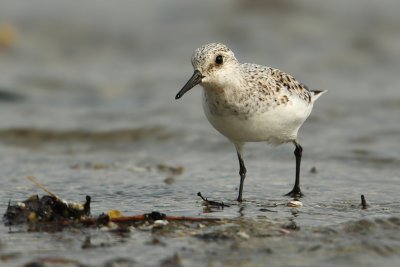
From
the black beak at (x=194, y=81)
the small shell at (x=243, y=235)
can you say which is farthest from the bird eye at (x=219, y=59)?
the small shell at (x=243, y=235)

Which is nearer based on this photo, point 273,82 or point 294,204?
point 294,204

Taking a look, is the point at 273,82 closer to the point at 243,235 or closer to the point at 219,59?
the point at 219,59

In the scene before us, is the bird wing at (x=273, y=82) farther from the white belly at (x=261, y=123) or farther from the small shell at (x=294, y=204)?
the small shell at (x=294, y=204)

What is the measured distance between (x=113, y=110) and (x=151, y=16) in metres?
4.63

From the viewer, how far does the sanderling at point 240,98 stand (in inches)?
227

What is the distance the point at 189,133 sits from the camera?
9.00 m

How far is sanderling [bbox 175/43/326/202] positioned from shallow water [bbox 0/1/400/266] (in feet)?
1.99

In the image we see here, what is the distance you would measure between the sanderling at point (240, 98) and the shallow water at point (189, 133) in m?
0.61

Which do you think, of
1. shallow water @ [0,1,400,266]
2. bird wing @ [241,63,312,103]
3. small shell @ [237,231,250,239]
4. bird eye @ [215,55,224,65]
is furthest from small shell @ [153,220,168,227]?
bird wing @ [241,63,312,103]

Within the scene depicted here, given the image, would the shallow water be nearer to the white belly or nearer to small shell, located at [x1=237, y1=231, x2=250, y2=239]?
small shell, located at [x1=237, y1=231, x2=250, y2=239]

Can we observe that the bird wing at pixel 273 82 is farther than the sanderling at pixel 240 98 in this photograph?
Yes

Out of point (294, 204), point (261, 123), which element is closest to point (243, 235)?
point (294, 204)

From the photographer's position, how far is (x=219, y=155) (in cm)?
821

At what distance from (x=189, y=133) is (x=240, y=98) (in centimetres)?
320
